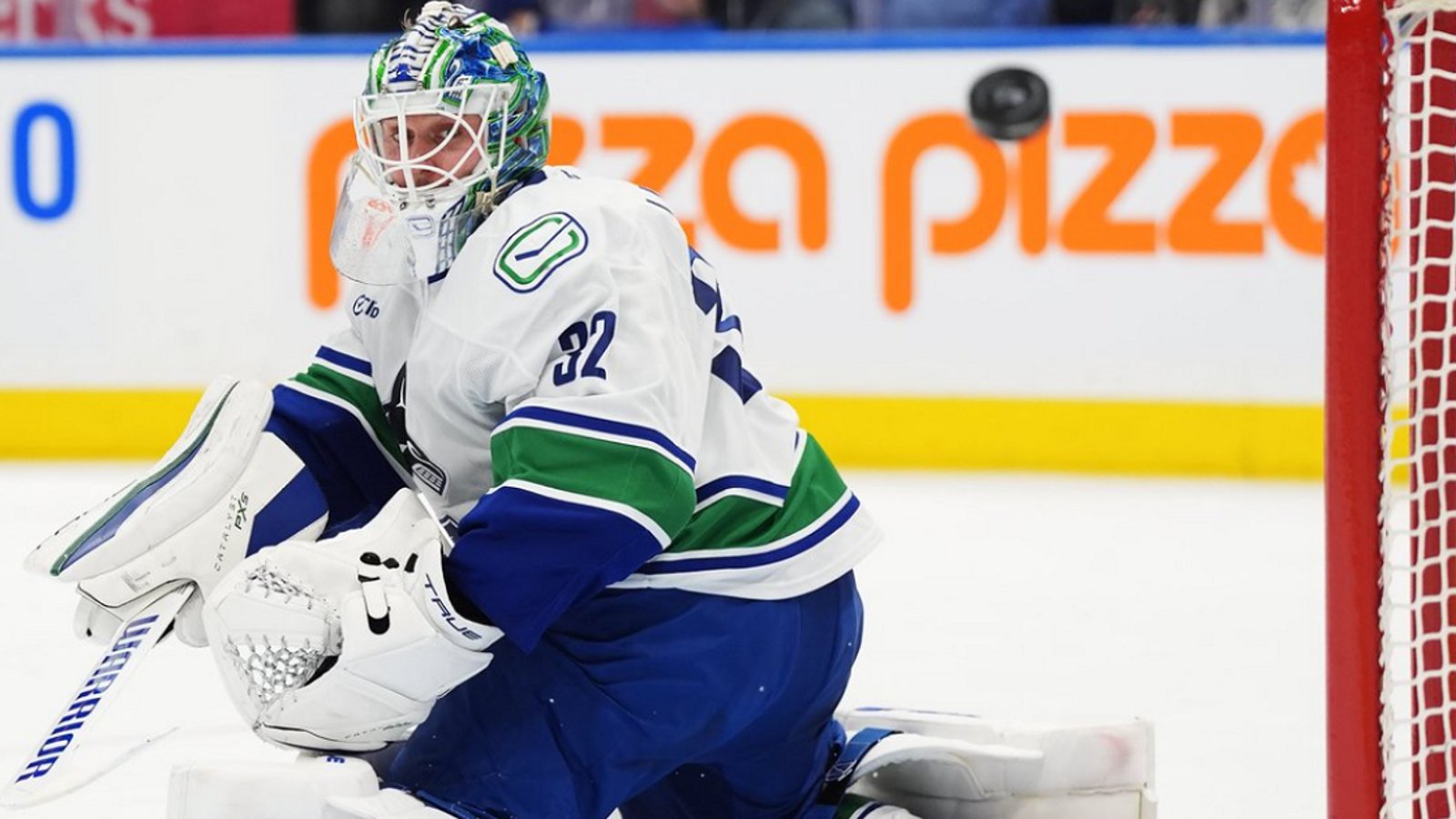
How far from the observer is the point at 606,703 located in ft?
6.13

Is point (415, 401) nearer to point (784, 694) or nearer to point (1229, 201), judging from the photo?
point (784, 694)

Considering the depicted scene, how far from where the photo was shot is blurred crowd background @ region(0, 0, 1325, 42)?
16.9 feet

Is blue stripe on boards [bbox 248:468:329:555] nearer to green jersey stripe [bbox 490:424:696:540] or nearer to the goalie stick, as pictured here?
the goalie stick

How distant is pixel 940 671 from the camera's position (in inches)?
121

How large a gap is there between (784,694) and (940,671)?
44.8 inches

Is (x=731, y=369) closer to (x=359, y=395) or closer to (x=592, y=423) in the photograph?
(x=592, y=423)

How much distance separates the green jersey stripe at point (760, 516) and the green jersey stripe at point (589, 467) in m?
0.15

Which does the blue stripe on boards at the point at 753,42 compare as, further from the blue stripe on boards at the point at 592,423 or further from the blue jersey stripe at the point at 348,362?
the blue stripe on boards at the point at 592,423

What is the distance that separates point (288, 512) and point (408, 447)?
0.14 meters

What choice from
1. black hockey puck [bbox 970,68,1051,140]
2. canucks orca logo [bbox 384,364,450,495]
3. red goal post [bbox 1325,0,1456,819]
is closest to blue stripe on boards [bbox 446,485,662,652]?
canucks orca logo [bbox 384,364,450,495]

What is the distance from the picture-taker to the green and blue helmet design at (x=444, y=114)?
184cm

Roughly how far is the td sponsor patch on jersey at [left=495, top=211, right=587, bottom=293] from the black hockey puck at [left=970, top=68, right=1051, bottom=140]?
3222 millimetres

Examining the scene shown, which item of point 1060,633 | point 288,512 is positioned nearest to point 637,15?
point 1060,633

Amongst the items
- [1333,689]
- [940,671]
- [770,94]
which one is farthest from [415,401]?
[770,94]
